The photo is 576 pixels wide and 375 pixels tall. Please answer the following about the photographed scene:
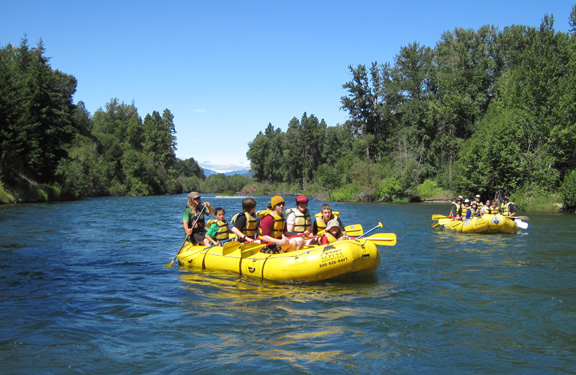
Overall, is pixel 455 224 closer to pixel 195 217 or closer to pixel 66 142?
pixel 195 217

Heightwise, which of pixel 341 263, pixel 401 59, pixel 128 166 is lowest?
pixel 341 263

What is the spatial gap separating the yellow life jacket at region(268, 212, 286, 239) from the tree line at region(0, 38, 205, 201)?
24651 mm

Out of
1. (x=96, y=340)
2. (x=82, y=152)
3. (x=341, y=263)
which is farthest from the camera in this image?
(x=82, y=152)

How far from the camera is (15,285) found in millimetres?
7828

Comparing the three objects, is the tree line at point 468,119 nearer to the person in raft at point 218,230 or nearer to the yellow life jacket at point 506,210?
the yellow life jacket at point 506,210

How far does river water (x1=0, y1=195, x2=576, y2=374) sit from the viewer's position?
4.63 meters

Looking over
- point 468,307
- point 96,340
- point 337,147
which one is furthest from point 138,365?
point 337,147

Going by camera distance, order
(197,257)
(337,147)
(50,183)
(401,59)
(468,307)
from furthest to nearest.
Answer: (337,147) < (401,59) < (50,183) < (197,257) < (468,307)

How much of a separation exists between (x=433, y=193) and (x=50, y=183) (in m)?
30.6

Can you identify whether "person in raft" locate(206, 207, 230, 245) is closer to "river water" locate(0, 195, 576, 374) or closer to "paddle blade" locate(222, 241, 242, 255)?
"paddle blade" locate(222, 241, 242, 255)

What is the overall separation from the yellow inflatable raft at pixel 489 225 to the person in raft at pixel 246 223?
897cm

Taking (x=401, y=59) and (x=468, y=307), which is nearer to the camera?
(x=468, y=307)

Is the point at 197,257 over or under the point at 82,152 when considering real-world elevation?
under

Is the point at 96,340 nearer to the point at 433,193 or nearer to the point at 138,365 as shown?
the point at 138,365
